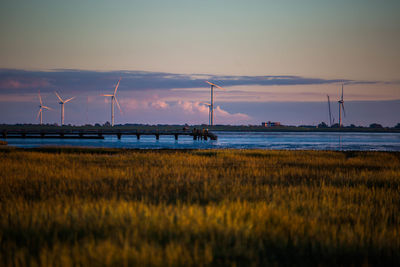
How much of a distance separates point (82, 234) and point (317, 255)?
169 inches

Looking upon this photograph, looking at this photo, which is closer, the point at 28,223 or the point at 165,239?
the point at 165,239

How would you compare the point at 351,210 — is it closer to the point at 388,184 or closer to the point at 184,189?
the point at 184,189

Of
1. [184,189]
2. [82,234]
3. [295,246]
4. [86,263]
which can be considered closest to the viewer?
[86,263]

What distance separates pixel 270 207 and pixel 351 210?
7.35 feet

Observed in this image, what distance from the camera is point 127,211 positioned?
8289 millimetres

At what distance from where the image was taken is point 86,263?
5336mm

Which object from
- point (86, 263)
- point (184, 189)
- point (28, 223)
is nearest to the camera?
point (86, 263)

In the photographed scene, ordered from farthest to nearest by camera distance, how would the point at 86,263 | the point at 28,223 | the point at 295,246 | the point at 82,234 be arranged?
the point at 28,223
the point at 82,234
the point at 295,246
the point at 86,263

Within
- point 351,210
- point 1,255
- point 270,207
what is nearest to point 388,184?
point 351,210

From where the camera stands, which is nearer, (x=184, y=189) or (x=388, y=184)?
(x=184, y=189)

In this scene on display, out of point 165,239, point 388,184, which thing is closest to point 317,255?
point 165,239

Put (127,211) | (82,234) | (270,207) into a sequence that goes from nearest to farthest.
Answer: (82,234) < (127,211) < (270,207)

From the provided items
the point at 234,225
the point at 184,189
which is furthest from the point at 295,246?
the point at 184,189

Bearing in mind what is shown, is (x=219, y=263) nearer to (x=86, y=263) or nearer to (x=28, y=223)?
(x=86, y=263)
